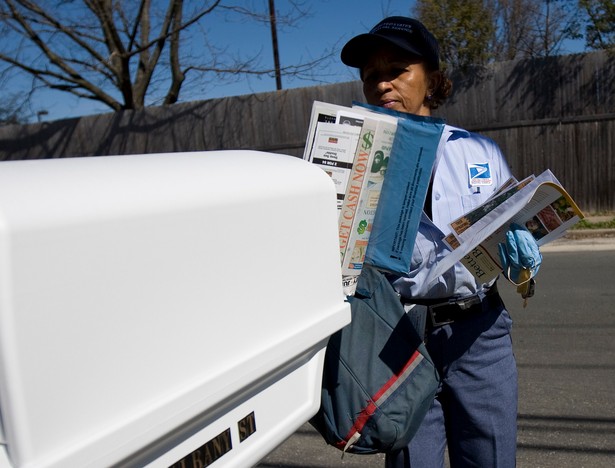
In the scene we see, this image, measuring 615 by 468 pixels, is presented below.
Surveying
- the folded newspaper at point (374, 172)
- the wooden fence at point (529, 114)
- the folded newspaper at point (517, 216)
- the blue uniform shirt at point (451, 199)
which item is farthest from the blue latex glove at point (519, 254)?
the wooden fence at point (529, 114)

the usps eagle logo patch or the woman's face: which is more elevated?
the woman's face

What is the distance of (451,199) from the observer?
2158mm

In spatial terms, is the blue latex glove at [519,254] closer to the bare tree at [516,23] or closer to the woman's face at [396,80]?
the woman's face at [396,80]

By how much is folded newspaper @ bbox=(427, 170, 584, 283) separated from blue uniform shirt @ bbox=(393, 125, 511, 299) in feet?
0.38

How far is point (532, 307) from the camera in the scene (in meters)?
6.30

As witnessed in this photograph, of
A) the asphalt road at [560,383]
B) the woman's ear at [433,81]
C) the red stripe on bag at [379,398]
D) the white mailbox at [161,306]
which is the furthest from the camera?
the asphalt road at [560,383]

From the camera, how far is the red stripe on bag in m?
1.73

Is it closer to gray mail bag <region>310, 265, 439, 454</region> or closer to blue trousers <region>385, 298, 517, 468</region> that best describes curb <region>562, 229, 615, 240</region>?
blue trousers <region>385, 298, 517, 468</region>

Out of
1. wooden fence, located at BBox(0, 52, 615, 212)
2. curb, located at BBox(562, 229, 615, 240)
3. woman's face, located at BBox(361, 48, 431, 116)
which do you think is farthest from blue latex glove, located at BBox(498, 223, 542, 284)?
wooden fence, located at BBox(0, 52, 615, 212)

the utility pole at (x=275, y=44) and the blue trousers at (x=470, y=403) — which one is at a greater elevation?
the utility pole at (x=275, y=44)

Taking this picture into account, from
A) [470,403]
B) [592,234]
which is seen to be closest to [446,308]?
[470,403]

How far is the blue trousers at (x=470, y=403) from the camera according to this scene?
2.18 m

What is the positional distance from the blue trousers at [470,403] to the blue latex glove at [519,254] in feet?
0.96

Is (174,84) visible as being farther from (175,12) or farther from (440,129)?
(440,129)
